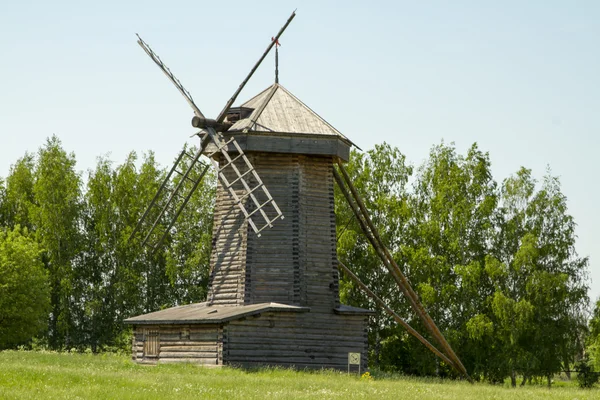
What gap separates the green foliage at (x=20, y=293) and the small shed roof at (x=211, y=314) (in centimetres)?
1424

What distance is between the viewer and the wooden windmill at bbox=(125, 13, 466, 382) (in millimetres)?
29031

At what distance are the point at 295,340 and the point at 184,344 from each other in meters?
3.87

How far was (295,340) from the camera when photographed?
96.9 ft

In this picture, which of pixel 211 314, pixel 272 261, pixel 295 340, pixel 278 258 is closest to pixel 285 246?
pixel 278 258

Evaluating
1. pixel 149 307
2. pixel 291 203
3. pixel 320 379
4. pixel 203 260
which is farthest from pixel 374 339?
pixel 320 379

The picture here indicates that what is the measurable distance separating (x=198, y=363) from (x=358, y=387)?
806 centimetres

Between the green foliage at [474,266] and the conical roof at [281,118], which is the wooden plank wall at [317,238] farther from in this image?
the green foliage at [474,266]

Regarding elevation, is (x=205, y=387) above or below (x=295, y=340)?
below

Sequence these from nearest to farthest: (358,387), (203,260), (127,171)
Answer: (358,387)
(203,260)
(127,171)

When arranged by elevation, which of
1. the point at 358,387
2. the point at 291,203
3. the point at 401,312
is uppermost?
the point at 291,203

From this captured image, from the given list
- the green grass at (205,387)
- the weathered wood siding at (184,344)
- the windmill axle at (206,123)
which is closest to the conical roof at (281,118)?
the windmill axle at (206,123)

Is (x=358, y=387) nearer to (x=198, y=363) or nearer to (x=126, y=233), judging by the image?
(x=198, y=363)

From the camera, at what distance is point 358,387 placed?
22.8m

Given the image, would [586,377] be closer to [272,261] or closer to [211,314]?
[272,261]
